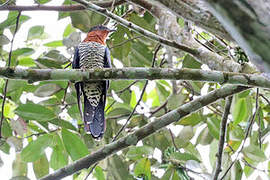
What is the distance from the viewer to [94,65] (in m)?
4.25

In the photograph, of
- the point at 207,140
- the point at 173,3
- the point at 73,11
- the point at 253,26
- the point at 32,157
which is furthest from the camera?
the point at 207,140

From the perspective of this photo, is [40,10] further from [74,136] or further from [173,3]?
[173,3]

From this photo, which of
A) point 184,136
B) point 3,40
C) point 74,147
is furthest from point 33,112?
point 184,136

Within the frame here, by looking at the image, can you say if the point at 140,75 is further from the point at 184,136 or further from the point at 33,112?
Answer: the point at 184,136

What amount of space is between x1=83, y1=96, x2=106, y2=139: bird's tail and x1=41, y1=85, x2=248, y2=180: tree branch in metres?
0.73

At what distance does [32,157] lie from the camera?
10.8 ft

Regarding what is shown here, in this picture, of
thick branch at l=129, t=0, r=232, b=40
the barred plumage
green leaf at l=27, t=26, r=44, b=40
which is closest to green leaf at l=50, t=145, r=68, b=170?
the barred plumage

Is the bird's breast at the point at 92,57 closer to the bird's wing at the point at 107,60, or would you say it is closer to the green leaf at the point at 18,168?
the bird's wing at the point at 107,60

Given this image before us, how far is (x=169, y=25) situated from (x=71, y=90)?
1135 millimetres

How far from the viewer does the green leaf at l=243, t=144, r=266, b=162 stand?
3273 millimetres

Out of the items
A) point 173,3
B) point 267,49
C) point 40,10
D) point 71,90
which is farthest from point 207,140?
point 267,49

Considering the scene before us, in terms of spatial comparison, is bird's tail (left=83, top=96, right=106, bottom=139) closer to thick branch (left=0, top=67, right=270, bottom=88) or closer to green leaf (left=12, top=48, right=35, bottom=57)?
green leaf (left=12, top=48, right=35, bottom=57)

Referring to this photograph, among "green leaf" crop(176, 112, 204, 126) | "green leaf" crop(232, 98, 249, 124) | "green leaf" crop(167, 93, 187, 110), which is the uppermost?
"green leaf" crop(167, 93, 187, 110)

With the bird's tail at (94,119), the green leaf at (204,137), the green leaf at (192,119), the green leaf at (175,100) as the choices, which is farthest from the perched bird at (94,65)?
the green leaf at (204,137)
